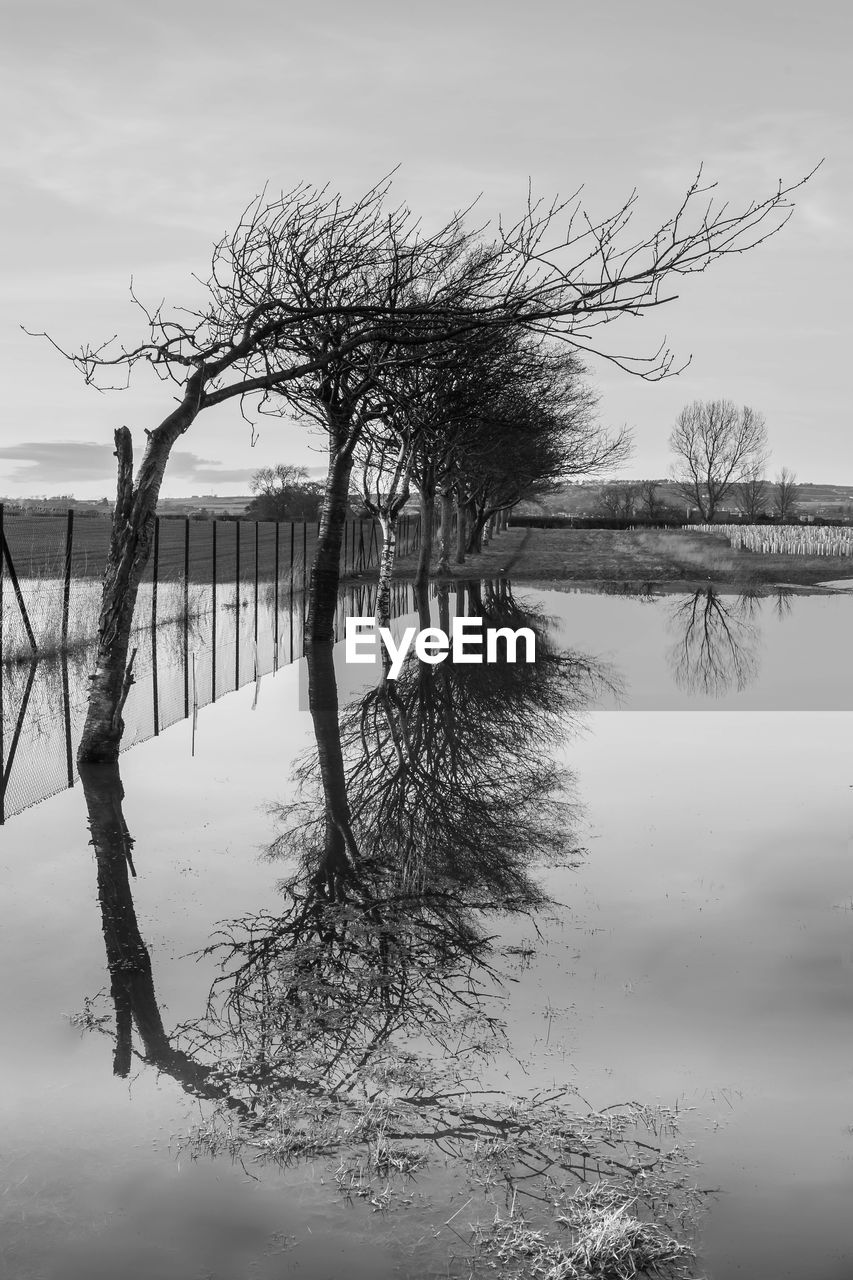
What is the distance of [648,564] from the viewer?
52.5m

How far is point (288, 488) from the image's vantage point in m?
104

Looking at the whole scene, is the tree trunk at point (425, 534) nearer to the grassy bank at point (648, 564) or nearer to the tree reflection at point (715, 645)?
the tree reflection at point (715, 645)

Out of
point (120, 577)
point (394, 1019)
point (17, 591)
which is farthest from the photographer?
point (17, 591)

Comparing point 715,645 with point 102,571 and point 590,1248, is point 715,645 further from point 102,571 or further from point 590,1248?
point 102,571

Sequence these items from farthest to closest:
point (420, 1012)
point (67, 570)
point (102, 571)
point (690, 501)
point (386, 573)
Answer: point (690, 501) → point (102, 571) → point (386, 573) → point (67, 570) → point (420, 1012)

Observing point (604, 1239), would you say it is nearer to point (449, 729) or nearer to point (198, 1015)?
point (198, 1015)

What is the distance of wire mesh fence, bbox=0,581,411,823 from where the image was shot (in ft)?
37.3

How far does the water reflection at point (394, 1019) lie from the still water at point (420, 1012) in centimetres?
2

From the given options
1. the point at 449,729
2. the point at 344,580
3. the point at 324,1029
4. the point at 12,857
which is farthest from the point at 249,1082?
the point at 344,580

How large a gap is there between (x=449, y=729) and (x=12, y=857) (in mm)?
5863

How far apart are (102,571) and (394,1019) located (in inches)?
1551

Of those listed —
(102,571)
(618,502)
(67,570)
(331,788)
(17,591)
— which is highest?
(618,502)

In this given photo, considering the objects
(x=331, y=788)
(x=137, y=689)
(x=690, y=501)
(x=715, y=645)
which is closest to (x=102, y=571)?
(x=715, y=645)

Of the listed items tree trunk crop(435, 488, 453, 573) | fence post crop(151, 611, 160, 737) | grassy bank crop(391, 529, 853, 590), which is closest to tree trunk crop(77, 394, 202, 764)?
fence post crop(151, 611, 160, 737)
